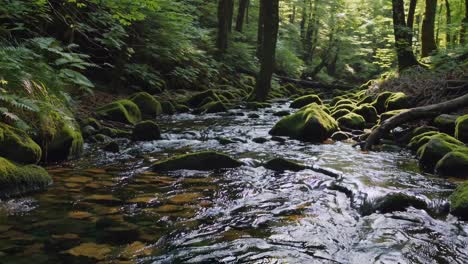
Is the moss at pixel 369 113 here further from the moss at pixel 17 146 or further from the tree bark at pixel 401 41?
the moss at pixel 17 146

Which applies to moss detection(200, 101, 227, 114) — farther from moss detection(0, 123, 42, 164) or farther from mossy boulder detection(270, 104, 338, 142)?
moss detection(0, 123, 42, 164)

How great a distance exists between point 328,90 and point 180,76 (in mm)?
13118

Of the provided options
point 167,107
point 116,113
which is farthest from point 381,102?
point 116,113

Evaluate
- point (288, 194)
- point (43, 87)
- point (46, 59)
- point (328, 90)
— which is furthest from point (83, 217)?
point (328, 90)

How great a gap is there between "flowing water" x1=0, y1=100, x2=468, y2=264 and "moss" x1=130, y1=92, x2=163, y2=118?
4.61 m

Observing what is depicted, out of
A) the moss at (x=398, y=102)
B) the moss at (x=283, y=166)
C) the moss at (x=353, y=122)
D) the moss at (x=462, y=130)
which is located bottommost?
the moss at (x=283, y=166)

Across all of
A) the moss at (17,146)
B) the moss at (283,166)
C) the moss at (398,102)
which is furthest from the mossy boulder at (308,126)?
the moss at (17,146)

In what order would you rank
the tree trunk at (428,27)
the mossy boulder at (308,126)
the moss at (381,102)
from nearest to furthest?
the mossy boulder at (308,126), the moss at (381,102), the tree trunk at (428,27)

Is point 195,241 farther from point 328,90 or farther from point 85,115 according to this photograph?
point 328,90

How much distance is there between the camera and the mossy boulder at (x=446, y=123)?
7.99 meters

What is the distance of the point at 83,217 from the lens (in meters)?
3.87

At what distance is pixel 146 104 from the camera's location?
36.7 ft

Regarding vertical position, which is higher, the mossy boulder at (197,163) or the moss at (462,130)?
the moss at (462,130)

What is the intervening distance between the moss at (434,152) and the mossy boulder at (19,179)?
5164 millimetres
